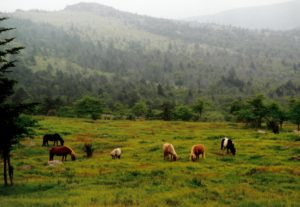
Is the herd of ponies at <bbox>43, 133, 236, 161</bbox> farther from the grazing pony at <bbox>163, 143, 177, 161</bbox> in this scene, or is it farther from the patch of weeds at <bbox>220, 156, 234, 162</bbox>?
the patch of weeds at <bbox>220, 156, 234, 162</bbox>

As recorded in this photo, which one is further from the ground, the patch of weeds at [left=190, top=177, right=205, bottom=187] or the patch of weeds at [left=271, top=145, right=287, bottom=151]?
the patch of weeds at [left=271, top=145, right=287, bottom=151]

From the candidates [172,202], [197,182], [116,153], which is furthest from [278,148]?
[172,202]

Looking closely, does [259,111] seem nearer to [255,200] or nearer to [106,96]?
[255,200]

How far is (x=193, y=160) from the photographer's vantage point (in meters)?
39.5

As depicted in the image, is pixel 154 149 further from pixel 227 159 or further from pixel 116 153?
pixel 227 159

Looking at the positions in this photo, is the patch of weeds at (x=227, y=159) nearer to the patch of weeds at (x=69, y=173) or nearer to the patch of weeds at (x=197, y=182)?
the patch of weeds at (x=197, y=182)

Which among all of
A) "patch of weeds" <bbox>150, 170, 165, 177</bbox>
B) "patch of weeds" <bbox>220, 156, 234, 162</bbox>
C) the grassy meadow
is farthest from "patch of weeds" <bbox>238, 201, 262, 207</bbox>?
"patch of weeds" <bbox>220, 156, 234, 162</bbox>

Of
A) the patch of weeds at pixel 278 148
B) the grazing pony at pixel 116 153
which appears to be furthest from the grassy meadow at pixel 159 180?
the grazing pony at pixel 116 153

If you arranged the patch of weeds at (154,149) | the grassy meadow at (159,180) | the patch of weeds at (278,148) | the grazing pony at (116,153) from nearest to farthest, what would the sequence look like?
the grassy meadow at (159,180), the grazing pony at (116,153), the patch of weeds at (278,148), the patch of weeds at (154,149)

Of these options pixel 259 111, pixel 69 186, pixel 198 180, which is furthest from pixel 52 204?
pixel 259 111

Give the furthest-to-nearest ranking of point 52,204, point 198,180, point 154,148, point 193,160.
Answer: point 154,148
point 193,160
point 198,180
point 52,204

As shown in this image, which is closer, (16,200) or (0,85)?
(16,200)

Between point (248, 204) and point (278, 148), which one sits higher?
point (278, 148)

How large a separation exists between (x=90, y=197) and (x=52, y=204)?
276 cm
